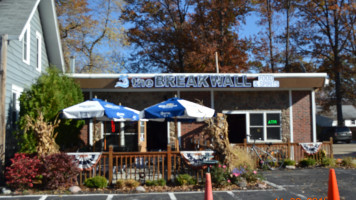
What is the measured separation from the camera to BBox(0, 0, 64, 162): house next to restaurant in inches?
416

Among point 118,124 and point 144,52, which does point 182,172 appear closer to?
point 118,124

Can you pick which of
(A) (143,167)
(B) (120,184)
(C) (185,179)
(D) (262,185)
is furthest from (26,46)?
(D) (262,185)

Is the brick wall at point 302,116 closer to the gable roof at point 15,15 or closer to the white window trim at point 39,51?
the white window trim at point 39,51

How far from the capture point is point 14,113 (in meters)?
12.0

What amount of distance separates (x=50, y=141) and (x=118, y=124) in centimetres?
609

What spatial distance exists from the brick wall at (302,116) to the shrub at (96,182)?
9704 millimetres

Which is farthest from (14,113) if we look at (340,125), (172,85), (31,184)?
(340,125)

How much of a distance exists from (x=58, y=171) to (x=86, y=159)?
0.88m

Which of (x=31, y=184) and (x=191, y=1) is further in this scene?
(x=191, y=1)

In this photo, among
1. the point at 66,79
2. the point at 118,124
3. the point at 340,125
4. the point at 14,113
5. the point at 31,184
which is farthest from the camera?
the point at 340,125

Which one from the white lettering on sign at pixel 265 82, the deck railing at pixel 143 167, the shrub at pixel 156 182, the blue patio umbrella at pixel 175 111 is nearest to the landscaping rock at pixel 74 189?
the deck railing at pixel 143 167

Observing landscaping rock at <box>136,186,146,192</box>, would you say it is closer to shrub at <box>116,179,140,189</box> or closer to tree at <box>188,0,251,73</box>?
shrub at <box>116,179,140,189</box>

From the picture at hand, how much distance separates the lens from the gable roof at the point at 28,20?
430 inches

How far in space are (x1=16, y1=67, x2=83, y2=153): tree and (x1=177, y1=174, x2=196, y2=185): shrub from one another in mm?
4420
